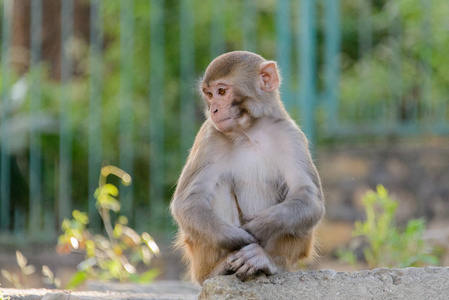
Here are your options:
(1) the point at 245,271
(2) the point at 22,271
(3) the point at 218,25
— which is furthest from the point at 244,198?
(3) the point at 218,25

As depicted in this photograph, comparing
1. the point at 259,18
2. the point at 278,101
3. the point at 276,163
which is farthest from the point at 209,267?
the point at 259,18

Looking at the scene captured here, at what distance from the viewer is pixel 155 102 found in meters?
7.66

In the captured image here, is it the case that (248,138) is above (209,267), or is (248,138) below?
above

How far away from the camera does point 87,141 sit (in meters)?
7.93

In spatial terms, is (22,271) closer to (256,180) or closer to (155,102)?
(155,102)

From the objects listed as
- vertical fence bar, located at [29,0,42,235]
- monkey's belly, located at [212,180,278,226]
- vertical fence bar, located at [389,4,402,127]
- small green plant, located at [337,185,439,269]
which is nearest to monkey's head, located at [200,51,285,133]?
monkey's belly, located at [212,180,278,226]

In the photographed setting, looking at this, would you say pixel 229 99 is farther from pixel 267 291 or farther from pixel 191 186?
pixel 267 291

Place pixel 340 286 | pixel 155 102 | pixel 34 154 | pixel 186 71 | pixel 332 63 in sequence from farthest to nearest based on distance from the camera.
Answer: pixel 186 71
pixel 155 102
pixel 34 154
pixel 332 63
pixel 340 286

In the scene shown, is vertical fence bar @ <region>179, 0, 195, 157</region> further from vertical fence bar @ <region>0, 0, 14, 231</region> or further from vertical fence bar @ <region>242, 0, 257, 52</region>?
vertical fence bar @ <region>0, 0, 14, 231</region>

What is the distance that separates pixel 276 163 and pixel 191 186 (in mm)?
459

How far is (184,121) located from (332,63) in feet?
5.22

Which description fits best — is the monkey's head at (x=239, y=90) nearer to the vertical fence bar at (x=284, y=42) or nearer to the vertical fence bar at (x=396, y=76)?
the vertical fence bar at (x=284, y=42)

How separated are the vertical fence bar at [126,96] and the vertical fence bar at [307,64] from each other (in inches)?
65.0

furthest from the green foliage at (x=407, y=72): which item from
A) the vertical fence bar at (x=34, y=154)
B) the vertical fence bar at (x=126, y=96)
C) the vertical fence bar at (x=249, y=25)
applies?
the vertical fence bar at (x=34, y=154)
